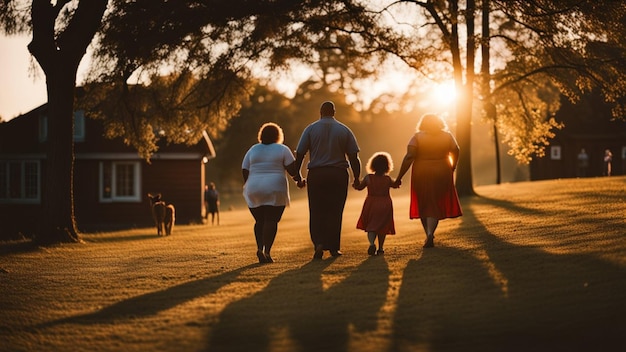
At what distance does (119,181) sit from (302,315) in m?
29.8

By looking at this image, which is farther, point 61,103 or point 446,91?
point 446,91

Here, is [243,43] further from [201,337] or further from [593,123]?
[593,123]

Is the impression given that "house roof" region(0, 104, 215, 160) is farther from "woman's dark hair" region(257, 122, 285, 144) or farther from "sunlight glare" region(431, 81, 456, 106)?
"woman's dark hair" region(257, 122, 285, 144)

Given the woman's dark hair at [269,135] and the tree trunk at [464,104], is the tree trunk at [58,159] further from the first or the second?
the tree trunk at [464,104]

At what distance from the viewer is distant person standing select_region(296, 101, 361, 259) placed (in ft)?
40.2

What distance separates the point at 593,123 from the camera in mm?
60094

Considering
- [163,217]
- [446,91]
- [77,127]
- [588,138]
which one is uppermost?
[446,91]

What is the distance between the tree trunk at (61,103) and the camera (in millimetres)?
20266

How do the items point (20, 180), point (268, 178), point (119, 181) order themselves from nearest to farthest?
point (268, 178), point (20, 180), point (119, 181)

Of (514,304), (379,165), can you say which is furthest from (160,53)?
(514,304)

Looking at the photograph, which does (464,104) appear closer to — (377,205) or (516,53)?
(516,53)

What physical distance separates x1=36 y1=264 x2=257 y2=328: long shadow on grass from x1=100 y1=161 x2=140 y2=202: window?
2616cm

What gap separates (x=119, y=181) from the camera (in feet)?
121

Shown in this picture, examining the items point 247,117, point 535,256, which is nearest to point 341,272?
point 535,256
